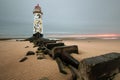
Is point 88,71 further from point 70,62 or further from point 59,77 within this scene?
point 70,62

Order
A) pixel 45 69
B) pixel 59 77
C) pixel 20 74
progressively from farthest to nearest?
pixel 45 69
pixel 20 74
pixel 59 77

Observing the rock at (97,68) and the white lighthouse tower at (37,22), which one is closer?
the rock at (97,68)

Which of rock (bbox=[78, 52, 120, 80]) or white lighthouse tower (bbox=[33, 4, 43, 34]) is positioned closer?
rock (bbox=[78, 52, 120, 80])

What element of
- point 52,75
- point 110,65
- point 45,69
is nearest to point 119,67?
point 110,65

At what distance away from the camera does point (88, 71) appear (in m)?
2.75

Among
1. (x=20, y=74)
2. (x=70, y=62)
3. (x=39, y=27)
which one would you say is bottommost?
(x=20, y=74)

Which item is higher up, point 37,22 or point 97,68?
point 37,22

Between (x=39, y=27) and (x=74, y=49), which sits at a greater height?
(x=39, y=27)

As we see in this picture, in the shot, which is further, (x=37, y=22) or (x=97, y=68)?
(x=37, y=22)

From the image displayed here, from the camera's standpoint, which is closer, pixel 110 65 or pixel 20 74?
pixel 110 65

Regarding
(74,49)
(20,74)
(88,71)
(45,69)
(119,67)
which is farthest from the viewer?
(74,49)

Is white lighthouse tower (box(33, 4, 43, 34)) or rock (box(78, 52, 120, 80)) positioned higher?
white lighthouse tower (box(33, 4, 43, 34))

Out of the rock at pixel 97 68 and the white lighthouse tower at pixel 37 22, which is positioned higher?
the white lighthouse tower at pixel 37 22

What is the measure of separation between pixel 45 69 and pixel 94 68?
2.40 metres
